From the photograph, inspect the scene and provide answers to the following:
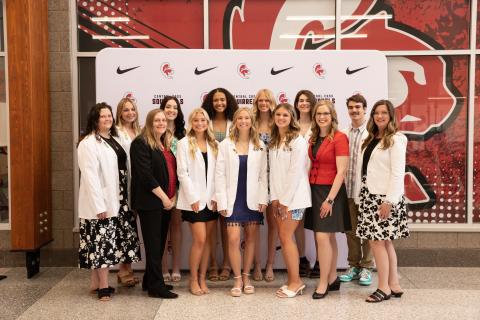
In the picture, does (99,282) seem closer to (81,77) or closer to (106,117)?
(106,117)

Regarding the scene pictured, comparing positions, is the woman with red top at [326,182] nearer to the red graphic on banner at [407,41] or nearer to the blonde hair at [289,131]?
the blonde hair at [289,131]

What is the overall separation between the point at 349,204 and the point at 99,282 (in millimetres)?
2409

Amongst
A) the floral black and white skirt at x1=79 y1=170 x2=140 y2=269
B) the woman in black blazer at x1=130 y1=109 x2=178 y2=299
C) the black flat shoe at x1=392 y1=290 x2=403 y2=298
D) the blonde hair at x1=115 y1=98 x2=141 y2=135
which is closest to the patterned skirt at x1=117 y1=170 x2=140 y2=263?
the floral black and white skirt at x1=79 y1=170 x2=140 y2=269

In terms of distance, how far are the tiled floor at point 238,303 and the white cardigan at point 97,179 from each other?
79 cm

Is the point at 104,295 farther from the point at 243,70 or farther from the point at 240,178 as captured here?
the point at 243,70

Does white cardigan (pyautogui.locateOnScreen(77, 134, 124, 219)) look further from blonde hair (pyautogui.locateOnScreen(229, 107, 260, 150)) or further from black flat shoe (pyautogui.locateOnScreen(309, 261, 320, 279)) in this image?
black flat shoe (pyautogui.locateOnScreen(309, 261, 320, 279))

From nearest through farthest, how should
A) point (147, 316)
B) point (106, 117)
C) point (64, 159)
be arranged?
point (147, 316), point (106, 117), point (64, 159)

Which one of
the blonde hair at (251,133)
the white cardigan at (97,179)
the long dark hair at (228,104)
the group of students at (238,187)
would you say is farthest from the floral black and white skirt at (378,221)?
the white cardigan at (97,179)

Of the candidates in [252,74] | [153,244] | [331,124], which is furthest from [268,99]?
[153,244]

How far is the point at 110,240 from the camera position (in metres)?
3.83

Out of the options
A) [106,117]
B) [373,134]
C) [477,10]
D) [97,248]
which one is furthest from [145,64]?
[477,10]

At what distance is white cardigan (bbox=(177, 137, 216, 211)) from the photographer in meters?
3.84

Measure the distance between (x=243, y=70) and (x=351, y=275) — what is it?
231 centimetres

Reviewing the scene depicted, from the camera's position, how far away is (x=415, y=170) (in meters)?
5.24
